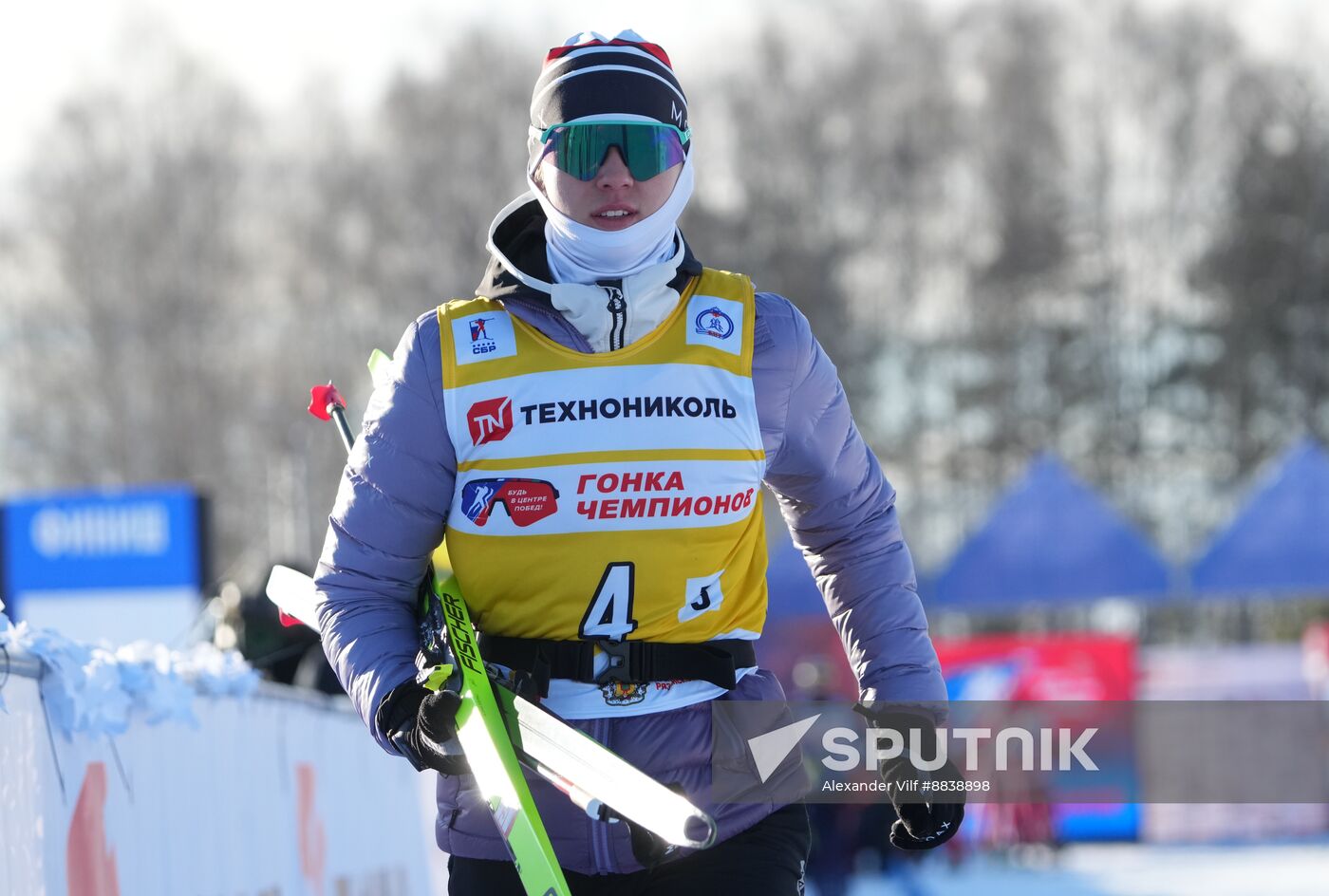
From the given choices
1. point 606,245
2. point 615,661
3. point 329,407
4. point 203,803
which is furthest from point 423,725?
point 203,803

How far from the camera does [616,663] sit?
267 centimetres

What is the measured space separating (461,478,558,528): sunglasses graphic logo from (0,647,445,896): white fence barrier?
1016mm

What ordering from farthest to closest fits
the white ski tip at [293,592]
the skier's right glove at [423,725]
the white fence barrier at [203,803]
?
the white fence barrier at [203,803] < the white ski tip at [293,592] < the skier's right glove at [423,725]

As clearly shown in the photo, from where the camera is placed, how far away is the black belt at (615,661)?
2.67 metres

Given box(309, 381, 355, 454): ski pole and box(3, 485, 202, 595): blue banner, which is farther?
box(3, 485, 202, 595): blue banner

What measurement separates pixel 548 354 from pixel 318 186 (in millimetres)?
28006

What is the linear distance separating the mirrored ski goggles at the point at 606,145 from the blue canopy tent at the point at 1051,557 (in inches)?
Result: 548

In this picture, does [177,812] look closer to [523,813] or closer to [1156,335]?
[523,813]

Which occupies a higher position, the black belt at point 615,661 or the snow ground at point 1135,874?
the snow ground at point 1135,874

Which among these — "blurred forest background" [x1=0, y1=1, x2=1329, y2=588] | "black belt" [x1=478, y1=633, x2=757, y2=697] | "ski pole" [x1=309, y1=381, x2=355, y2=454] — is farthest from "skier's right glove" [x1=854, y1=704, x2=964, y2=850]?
"blurred forest background" [x1=0, y1=1, x2=1329, y2=588]

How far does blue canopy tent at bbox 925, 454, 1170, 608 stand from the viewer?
16.4m

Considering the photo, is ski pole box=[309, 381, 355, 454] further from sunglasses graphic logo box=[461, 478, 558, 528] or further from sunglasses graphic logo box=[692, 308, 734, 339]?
sunglasses graphic logo box=[692, 308, 734, 339]

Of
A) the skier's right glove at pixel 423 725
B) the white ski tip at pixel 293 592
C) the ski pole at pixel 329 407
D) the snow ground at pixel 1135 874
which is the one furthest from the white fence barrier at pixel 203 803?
the snow ground at pixel 1135 874

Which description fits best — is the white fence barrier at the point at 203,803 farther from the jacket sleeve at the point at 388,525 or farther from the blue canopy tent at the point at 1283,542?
the blue canopy tent at the point at 1283,542
